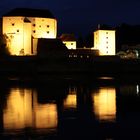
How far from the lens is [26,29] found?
58.6 metres

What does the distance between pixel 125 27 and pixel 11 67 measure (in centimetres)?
3694

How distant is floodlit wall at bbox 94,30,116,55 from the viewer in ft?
194

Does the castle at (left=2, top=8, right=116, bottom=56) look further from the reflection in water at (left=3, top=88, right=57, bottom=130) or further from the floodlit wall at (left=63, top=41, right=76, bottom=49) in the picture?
the reflection in water at (left=3, top=88, right=57, bottom=130)

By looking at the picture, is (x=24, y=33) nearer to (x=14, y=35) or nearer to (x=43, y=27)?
(x=14, y=35)

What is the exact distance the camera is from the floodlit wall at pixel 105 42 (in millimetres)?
59250

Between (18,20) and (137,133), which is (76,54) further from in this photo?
(137,133)

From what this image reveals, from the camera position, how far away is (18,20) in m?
59.2

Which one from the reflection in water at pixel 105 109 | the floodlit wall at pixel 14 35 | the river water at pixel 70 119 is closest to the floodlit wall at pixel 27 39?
the floodlit wall at pixel 14 35

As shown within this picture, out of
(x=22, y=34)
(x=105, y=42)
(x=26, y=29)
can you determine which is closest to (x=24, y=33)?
(x=22, y=34)

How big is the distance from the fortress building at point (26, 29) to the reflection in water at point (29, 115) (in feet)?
126

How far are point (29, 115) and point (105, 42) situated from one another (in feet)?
147

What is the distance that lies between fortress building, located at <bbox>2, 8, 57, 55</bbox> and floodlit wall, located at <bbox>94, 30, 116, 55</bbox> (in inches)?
230

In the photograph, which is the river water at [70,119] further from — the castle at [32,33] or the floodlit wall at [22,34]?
the castle at [32,33]

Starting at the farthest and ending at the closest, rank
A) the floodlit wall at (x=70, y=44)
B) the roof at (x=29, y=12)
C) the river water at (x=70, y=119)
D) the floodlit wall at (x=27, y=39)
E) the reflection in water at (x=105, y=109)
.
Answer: the floodlit wall at (x=70, y=44), the roof at (x=29, y=12), the floodlit wall at (x=27, y=39), the reflection in water at (x=105, y=109), the river water at (x=70, y=119)
